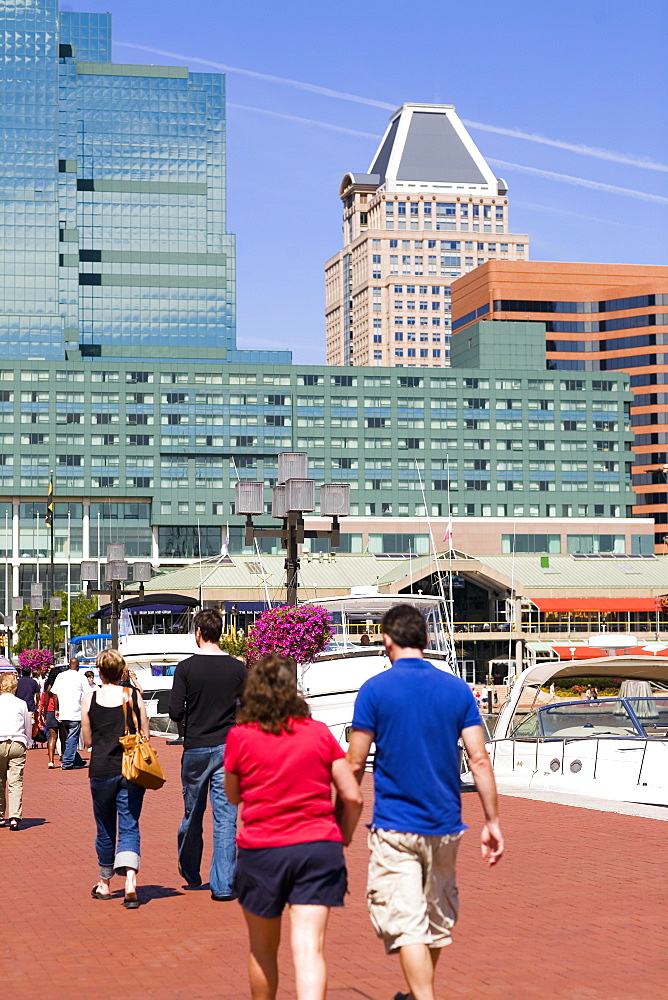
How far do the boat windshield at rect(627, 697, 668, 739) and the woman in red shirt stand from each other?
50.5 ft

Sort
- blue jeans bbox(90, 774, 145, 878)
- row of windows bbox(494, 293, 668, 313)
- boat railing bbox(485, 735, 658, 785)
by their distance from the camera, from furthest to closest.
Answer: row of windows bbox(494, 293, 668, 313) → boat railing bbox(485, 735, 658, 785) → blue jeans bbox(90, 774, 145, 878)

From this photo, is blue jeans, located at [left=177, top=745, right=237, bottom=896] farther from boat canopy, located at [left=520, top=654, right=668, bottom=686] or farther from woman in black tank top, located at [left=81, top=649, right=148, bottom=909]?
boat canopy, located at [left=520, top=654, right=668, bottom=686]

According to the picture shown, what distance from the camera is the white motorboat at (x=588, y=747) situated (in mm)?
19141

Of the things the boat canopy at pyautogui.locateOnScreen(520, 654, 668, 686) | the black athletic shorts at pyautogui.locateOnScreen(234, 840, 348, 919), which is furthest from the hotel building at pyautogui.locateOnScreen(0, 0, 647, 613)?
A: the black athletic shorts at pyautogui.locateOnScreen(234, 840, 348, 919)

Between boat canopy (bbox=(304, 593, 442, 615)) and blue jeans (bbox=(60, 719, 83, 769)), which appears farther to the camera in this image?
boat canopy (bbox=(304, 593, 442, 615))

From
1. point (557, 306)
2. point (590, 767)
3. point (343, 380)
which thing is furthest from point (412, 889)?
point (557, 306)

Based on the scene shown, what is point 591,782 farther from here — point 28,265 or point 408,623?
point 28,265

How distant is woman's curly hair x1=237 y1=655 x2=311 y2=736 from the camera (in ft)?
20.6

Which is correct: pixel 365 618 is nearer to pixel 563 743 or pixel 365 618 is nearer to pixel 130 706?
→ pixel 563 743

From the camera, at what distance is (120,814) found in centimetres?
1088

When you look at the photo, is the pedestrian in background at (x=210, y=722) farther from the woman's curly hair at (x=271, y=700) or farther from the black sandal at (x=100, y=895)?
A: the woman's curly hair at (x=271, y=700)

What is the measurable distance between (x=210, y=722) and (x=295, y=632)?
1426 cm

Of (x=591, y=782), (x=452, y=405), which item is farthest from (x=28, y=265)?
(x=591, y=782)

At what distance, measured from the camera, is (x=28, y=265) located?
16138cm
